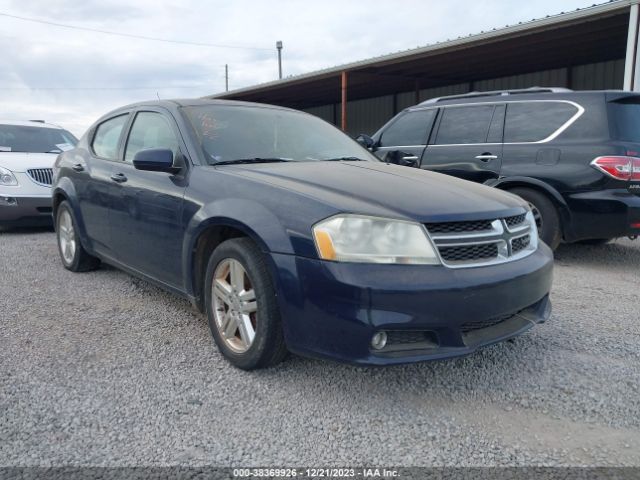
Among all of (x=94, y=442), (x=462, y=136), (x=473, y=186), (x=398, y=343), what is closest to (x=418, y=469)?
(x=398, y=343)

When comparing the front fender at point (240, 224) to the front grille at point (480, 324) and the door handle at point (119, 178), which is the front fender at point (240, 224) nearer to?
the front grille at point (480, 324)

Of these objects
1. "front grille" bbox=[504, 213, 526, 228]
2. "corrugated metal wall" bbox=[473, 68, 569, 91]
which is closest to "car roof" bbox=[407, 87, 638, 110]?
"front grille" bbox=[504, 213, 526, 228]

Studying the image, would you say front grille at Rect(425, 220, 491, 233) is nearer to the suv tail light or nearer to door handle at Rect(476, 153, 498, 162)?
the suv tail light

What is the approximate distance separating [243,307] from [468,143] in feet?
13.7

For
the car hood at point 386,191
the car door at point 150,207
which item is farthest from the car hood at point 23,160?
the car hood at point 386,191

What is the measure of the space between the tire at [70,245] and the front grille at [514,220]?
366 cm

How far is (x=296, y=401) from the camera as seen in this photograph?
263 centimetres

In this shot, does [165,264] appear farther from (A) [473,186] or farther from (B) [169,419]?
(A) [473,186]

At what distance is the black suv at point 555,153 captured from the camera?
16.5ft

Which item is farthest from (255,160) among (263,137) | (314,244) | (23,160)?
(23,160)

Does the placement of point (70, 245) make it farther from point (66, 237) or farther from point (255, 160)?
point (255, 160)

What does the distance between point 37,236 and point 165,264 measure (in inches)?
191

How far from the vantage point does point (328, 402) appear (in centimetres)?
262

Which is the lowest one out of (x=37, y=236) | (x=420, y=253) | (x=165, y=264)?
(x=37, y=236)
